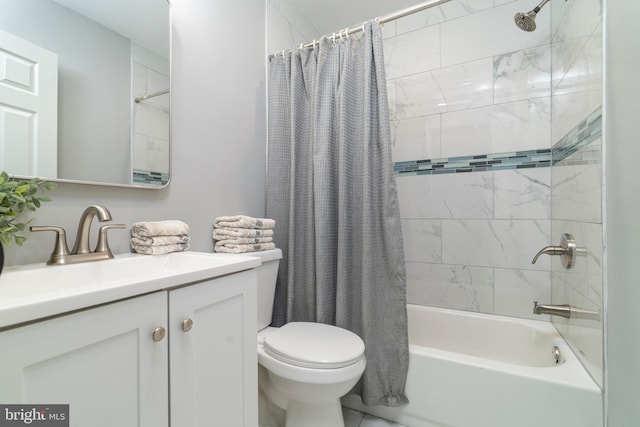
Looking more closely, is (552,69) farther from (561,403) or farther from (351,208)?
(561,403)

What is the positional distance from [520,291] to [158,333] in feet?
6.50

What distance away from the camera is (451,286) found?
1.94 meters

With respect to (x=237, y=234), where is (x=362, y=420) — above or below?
below

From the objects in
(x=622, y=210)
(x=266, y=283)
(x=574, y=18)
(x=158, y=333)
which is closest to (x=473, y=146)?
(x=574, y=18)

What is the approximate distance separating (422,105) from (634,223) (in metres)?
1.54

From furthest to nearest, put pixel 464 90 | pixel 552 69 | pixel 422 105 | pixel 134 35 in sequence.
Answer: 1. pixel 422 105
2. pixel 464 90
3. pixel 552 69
4. pixel 134 35

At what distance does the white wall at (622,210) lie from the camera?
0.71 meters

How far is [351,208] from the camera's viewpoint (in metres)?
1.46

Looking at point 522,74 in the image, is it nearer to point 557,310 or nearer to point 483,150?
point 483,150

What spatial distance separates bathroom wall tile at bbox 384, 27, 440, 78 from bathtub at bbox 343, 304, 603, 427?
1.80 m

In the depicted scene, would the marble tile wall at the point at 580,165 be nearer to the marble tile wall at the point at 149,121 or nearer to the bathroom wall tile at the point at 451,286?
the bathroom wall tile at the point at 451,286

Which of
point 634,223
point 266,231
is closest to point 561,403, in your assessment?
point 634,223

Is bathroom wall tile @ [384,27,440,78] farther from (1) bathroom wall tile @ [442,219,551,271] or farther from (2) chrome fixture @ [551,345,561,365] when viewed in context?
(2) chrome fixture @ [551,345,561,365]

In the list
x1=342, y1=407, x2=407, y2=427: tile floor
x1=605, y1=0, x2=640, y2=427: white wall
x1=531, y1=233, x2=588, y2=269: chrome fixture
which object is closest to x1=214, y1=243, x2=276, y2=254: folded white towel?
x1=342, y1=407, x2=407, y2=427: tile floor
